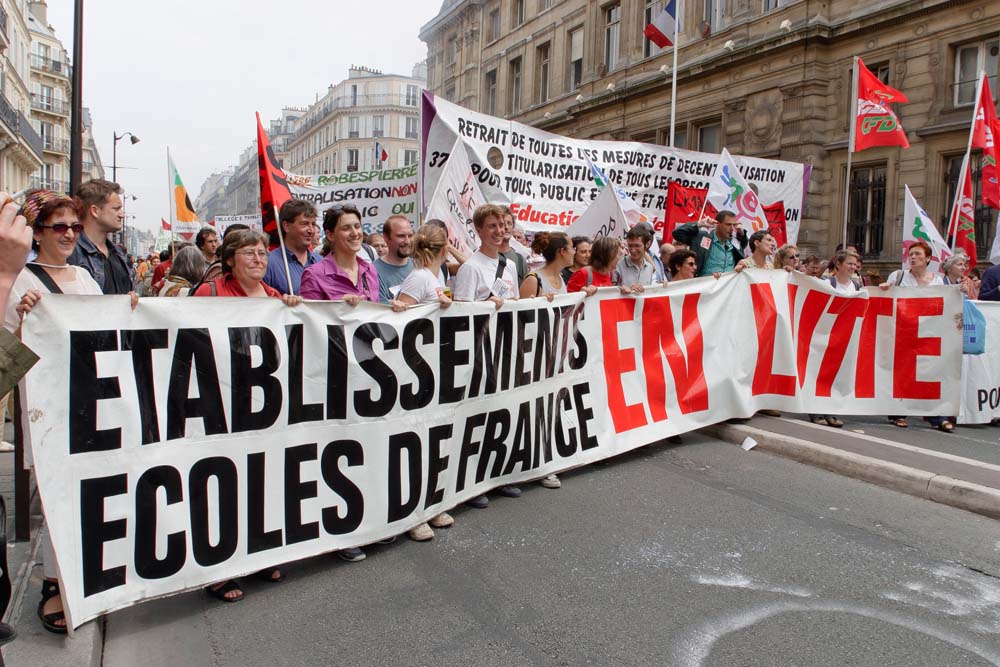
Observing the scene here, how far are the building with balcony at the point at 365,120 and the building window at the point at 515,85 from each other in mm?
53059

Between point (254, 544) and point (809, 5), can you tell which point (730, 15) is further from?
point (254, 544)

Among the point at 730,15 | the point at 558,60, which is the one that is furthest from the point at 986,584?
the point at 558,60

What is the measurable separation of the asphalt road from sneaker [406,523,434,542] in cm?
4

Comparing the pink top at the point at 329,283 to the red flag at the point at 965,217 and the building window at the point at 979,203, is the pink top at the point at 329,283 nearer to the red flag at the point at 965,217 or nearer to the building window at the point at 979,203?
the red flag at the point at 965,217

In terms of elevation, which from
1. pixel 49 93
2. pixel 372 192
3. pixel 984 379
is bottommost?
pixel 984 379

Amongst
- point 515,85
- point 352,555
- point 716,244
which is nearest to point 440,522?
point 352,555

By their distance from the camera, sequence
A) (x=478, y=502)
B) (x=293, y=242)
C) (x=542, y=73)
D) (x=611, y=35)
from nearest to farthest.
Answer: (x=478, y=502) < (x=293, y=242) < (x=611, y=35) < (x=542, y=73)

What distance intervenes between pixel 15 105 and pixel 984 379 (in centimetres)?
5444

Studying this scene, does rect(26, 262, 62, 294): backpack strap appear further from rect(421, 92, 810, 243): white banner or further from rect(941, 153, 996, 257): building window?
rect(941, 153, 996, 257): building window

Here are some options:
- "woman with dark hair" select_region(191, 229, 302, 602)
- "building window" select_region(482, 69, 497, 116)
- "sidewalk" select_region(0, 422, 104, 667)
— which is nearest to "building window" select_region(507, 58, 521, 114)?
"building window" select_region(482, 69, 497, 116)

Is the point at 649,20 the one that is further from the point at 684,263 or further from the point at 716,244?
the point at 684,263

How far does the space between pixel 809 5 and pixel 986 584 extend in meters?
19.7

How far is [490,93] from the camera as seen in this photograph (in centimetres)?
3916

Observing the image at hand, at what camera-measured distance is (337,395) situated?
13.0 feet
